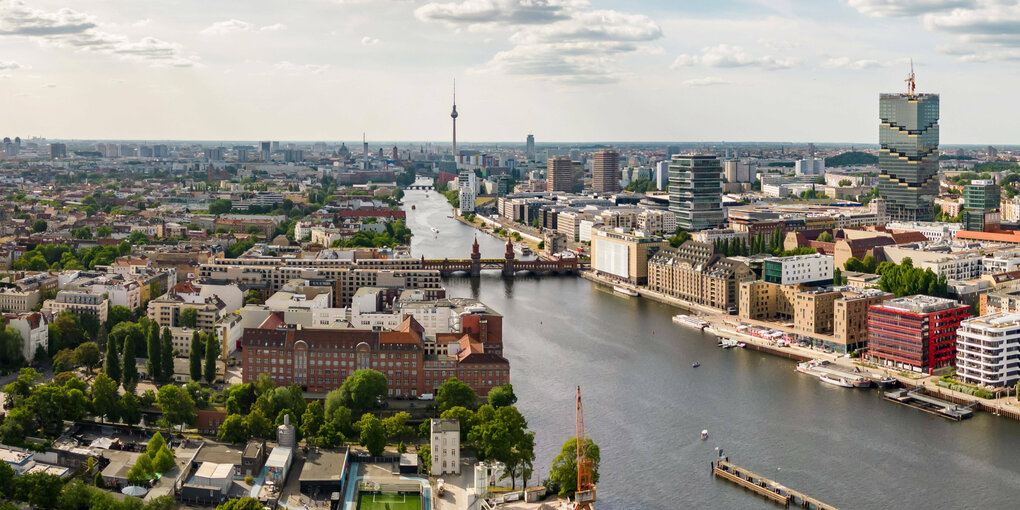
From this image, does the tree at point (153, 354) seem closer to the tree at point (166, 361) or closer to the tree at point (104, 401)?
the tree at point (166, 361)

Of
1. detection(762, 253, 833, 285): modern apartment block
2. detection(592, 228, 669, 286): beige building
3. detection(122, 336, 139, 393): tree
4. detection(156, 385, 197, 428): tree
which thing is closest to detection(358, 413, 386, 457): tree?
detection(156, 385, 197, 428): tree

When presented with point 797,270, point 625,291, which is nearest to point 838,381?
point 797,270

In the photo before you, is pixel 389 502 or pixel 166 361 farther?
pixel 166 361

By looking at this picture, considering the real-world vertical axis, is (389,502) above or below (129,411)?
below

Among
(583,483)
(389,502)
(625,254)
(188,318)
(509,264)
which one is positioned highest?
(625,254)

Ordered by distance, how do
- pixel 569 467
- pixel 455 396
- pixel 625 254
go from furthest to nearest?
pixel 625 254
pixel 455 396
pixel 569 467

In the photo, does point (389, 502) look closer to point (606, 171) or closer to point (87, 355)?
point (87, 355)

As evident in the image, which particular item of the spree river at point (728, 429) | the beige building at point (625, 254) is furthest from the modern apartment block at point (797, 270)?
the beige building at point (625, 254)

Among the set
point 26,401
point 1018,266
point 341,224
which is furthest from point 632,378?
point 341,224
